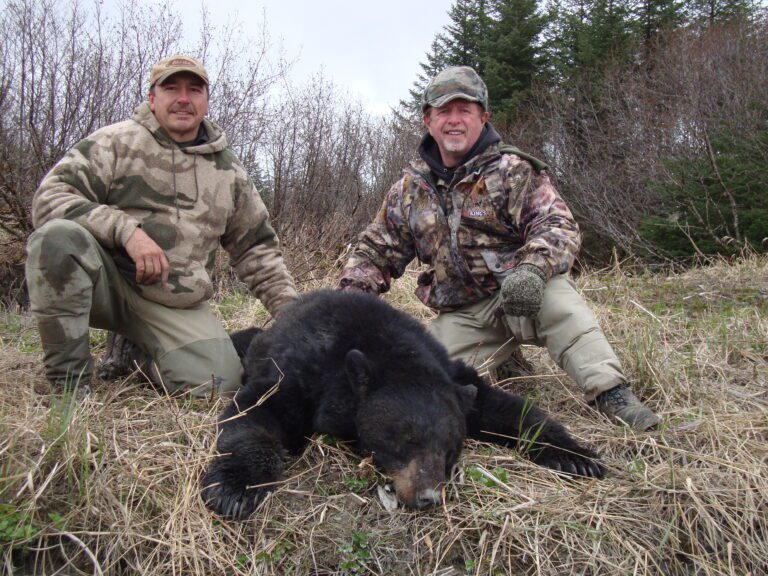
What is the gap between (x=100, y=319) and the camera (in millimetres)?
3797

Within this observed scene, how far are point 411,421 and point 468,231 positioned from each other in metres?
1.86

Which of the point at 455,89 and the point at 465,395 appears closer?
the point at 465,395

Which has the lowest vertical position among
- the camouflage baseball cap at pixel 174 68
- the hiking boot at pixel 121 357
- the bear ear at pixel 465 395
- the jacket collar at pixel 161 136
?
the hiking boot at pixel 121 357

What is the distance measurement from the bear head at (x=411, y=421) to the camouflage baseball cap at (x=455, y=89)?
196cm

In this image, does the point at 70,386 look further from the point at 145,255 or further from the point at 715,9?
the point at 715,9

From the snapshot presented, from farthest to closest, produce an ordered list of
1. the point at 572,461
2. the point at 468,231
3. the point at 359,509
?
the point at 468,231 → the point at 572,461 → the point at 359,509

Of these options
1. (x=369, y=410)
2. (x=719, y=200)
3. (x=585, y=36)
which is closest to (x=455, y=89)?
(x=369, y=410)

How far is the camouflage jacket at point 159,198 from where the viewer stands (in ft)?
11.8

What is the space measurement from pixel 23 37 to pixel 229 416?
7.24 metres

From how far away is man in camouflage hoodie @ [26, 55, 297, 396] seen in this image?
3.39 m

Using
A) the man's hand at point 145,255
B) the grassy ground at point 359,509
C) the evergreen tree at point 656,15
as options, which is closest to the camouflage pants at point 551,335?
the grassy ground at point 359,509

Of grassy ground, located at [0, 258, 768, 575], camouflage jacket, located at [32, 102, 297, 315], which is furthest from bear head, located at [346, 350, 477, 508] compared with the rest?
camouflage jacket, located at [32, 102, 297, 315]

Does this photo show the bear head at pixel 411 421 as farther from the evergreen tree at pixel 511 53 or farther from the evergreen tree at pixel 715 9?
the evergreen tree at pixel 715 9

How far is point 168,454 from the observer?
2.76m
